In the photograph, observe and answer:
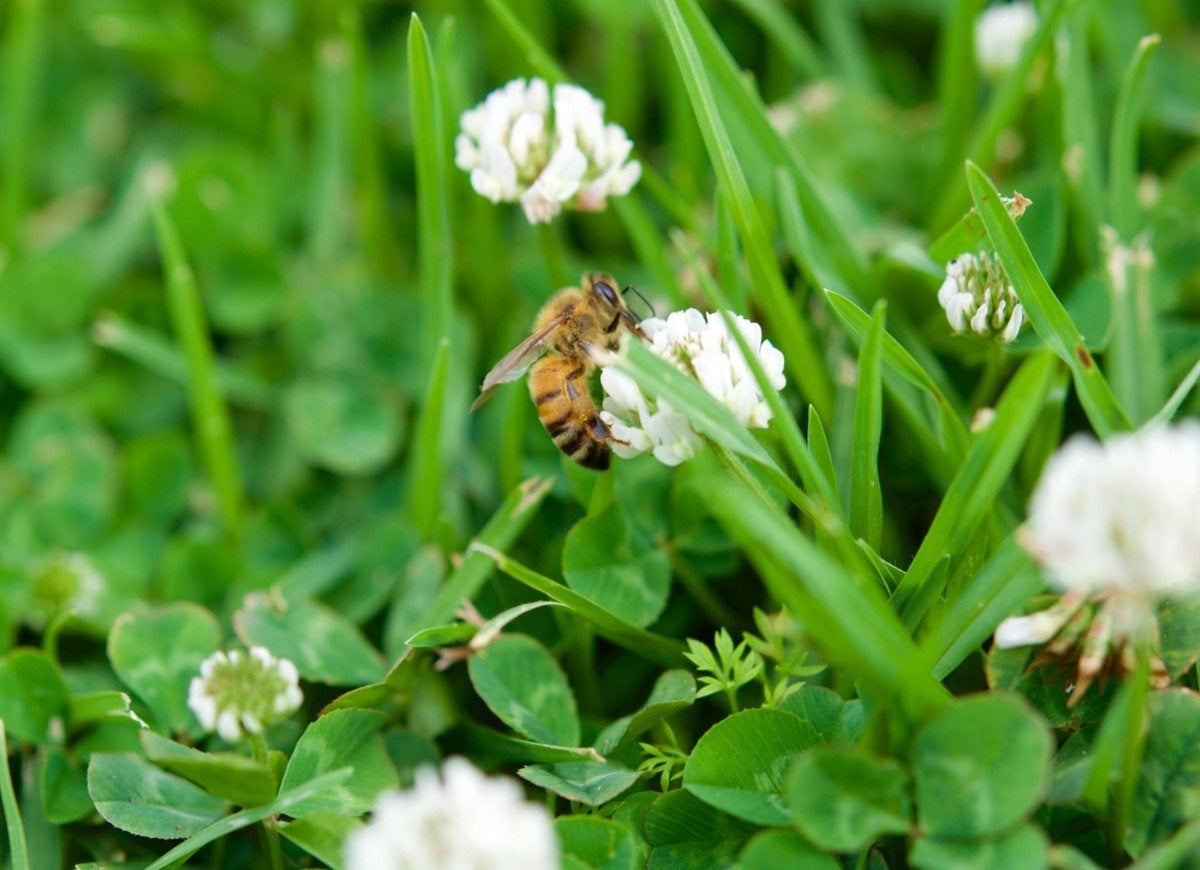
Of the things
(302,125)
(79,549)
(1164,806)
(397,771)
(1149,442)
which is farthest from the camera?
(302,125)

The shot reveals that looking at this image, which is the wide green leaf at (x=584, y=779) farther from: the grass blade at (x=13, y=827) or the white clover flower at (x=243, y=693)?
the grass blade at (x=13, y=827)

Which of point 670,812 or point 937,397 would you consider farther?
point 937,397

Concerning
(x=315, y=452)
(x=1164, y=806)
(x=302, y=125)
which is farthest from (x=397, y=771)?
(x=302, y=125)

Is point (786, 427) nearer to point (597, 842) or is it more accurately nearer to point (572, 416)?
point (572, 416)

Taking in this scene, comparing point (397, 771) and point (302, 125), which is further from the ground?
point (302, 125)

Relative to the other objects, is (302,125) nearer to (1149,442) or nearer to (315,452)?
(315,452)
